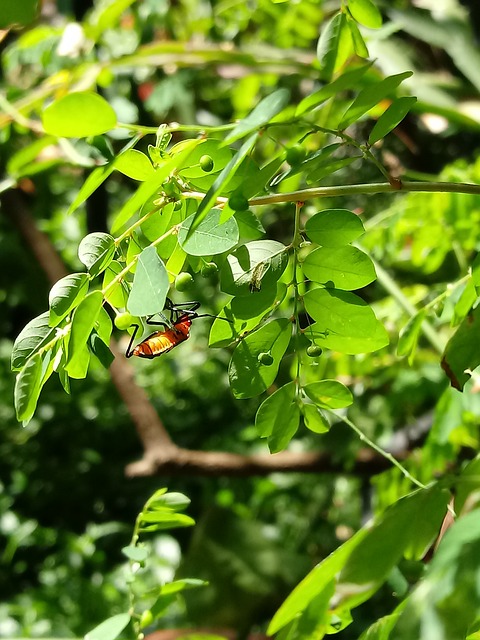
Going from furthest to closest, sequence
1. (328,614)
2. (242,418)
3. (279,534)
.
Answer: (242,418) → (279,534) → (328,614)

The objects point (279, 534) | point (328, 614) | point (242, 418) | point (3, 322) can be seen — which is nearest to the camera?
point (328, 614)

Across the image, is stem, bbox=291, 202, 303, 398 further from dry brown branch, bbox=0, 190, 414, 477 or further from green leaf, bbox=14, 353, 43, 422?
dry brown branch, bbox=0, 190, 414, 477

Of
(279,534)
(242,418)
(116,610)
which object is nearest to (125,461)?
(242,418)

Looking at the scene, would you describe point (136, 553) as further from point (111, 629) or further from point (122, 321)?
point (122, 321)

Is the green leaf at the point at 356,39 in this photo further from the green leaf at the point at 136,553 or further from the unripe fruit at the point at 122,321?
the green leaf at the point at 136,553

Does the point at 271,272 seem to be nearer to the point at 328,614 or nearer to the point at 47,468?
the point at 328,614

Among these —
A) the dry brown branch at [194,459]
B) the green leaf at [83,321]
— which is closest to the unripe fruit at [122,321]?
the green leaf at [83,321]
